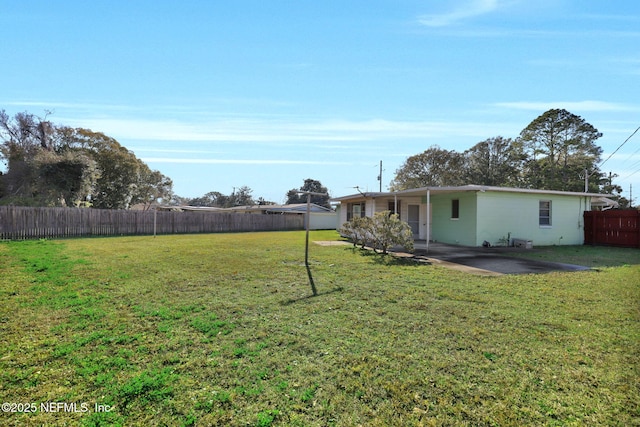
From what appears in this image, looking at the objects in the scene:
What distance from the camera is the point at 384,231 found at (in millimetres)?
11266

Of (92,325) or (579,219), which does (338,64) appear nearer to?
(92,325)

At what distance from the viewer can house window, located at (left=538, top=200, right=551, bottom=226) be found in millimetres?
15852

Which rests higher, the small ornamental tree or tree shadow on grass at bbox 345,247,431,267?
the small ornamental tree

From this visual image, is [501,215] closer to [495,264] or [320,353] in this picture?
[495,264]

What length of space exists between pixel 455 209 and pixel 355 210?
6.98 metres

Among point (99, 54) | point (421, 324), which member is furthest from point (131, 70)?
point (421, 324)

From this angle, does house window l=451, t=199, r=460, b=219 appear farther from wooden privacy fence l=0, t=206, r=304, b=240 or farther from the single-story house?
wooden privacy fence l=0, t=206, r=304, b=240

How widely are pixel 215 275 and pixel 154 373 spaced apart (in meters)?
4.56

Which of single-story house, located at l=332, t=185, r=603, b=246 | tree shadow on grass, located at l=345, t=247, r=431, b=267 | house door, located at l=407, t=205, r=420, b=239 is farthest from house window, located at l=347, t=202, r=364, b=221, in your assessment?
tree shadow on grass, located at l=345, t=247, r=431, b=267

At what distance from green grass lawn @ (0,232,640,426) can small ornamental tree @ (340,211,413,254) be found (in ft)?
13.2

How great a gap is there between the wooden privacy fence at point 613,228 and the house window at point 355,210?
11.4 metres

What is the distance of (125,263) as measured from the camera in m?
9.01

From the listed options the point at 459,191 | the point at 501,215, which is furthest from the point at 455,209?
the point at 501,215

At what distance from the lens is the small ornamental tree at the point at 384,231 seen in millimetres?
10812
